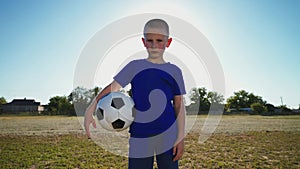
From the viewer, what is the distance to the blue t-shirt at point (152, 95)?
2221 millimetres

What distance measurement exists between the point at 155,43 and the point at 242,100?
86.6 meters

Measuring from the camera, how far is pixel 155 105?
2242 mm

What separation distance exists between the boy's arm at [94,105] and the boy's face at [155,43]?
452mm

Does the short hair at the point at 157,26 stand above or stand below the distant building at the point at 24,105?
below

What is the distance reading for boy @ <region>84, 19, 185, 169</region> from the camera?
2191 mm

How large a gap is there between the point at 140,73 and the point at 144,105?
0.97 ft

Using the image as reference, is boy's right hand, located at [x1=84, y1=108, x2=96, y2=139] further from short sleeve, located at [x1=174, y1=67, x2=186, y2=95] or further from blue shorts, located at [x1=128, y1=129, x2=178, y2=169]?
short sleeve, located at [x1=174, y1=67, x2=186, y2=95]

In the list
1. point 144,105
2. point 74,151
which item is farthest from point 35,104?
point 144,105

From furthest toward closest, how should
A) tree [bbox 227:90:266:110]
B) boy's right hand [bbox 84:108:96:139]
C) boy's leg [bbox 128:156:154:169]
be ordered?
tree [bbox 227:90:266:110] < boy's right hand [bbox 84:108:96:139] < boy's leg [bbox 128:156:154:169]

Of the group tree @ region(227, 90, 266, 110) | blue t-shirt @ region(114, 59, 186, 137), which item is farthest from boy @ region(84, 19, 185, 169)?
tree @ region(227, 90, 266, 110)

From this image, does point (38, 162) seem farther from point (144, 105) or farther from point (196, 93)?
point (196, 93)

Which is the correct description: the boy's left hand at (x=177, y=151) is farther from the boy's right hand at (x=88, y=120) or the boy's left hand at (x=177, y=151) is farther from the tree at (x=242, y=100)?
the tree at (x=242, y=100)

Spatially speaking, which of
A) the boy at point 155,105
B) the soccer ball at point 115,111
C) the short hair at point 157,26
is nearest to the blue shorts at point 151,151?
the boy at point 155,105

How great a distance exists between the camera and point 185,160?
5816 mm
